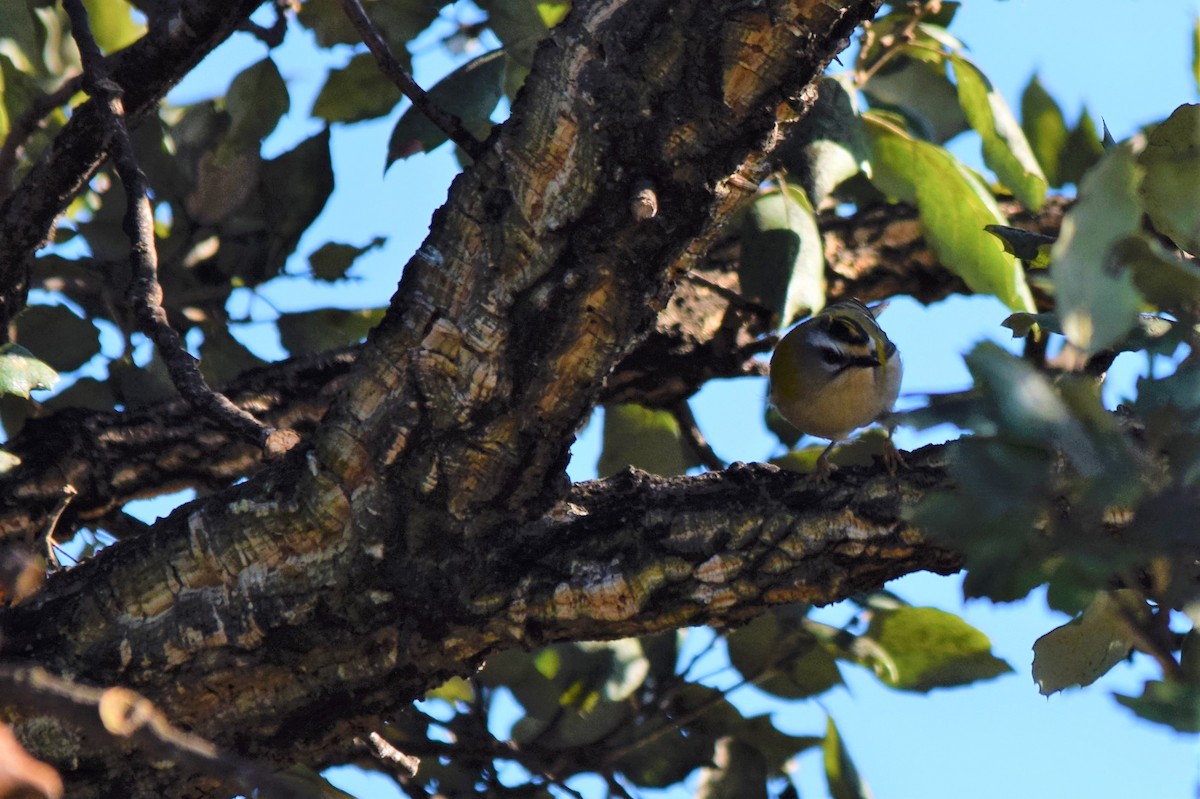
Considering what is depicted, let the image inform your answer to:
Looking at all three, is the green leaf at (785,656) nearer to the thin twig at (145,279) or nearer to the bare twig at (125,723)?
the thin twig at (145,279)

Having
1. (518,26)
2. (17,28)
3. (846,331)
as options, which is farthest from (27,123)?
(846,331)

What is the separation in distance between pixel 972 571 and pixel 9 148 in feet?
6.20

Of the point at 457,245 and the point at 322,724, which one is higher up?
the point at 457,245

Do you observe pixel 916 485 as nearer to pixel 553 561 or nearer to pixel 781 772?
pixel 553 561

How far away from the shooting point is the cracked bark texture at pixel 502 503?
1530 mm

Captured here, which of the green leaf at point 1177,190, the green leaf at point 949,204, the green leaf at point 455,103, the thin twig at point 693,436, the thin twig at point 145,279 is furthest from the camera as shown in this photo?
the thin twig at point 693,436

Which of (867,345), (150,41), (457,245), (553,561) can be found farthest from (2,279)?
(867,345)

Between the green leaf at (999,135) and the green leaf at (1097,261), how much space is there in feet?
5.58

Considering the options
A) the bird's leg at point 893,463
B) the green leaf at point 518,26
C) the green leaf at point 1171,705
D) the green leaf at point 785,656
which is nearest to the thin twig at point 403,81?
the green leaf at point 518,26

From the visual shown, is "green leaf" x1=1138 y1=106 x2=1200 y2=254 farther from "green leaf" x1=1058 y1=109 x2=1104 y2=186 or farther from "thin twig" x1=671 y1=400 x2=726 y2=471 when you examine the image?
"green leaf" x1=1058 y1=109 x2=1104 y2=186

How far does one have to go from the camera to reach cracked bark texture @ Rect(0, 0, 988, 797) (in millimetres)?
1530

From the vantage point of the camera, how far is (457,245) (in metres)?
1.57

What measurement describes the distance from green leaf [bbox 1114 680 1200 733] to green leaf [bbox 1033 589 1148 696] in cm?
56

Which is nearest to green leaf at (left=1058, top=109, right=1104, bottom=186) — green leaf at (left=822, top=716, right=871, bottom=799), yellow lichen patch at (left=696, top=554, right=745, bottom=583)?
green leaf at (left=822, top=716, right=871, bottom=799)
